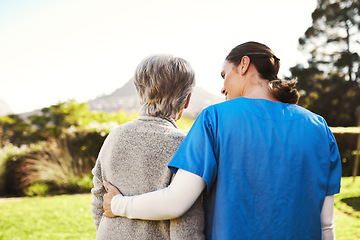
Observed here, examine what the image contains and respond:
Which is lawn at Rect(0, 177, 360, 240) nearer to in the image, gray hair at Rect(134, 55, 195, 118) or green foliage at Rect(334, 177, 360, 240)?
green foliage at Rect(334, 177, 360, 240)

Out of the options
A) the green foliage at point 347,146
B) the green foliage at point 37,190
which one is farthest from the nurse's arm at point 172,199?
Result: the green foliage at point 347,146

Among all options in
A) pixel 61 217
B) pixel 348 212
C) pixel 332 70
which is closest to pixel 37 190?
pixel 61 217

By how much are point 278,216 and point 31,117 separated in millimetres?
33609

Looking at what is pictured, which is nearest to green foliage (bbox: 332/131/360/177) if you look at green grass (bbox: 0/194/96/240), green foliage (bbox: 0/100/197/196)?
green foliage (bbox: 0/100/197/196)

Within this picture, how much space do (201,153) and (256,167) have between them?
0.21 metres

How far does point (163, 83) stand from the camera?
1.53 m

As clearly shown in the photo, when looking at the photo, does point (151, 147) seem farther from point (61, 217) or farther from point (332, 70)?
point (332, 70)

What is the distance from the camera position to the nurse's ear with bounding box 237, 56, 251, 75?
1.43 metres

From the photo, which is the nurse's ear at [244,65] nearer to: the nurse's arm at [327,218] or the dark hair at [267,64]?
the dark hair at [267,64]

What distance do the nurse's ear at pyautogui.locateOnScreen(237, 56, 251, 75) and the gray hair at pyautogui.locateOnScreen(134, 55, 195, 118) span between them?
0.24 meters

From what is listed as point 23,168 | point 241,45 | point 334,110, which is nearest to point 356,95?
point 334,110

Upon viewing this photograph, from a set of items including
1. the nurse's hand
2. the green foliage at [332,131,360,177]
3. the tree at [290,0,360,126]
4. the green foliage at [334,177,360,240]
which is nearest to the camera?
the nurse's hand

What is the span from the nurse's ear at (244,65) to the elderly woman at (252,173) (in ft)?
0.46

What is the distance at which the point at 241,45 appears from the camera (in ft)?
4.87
